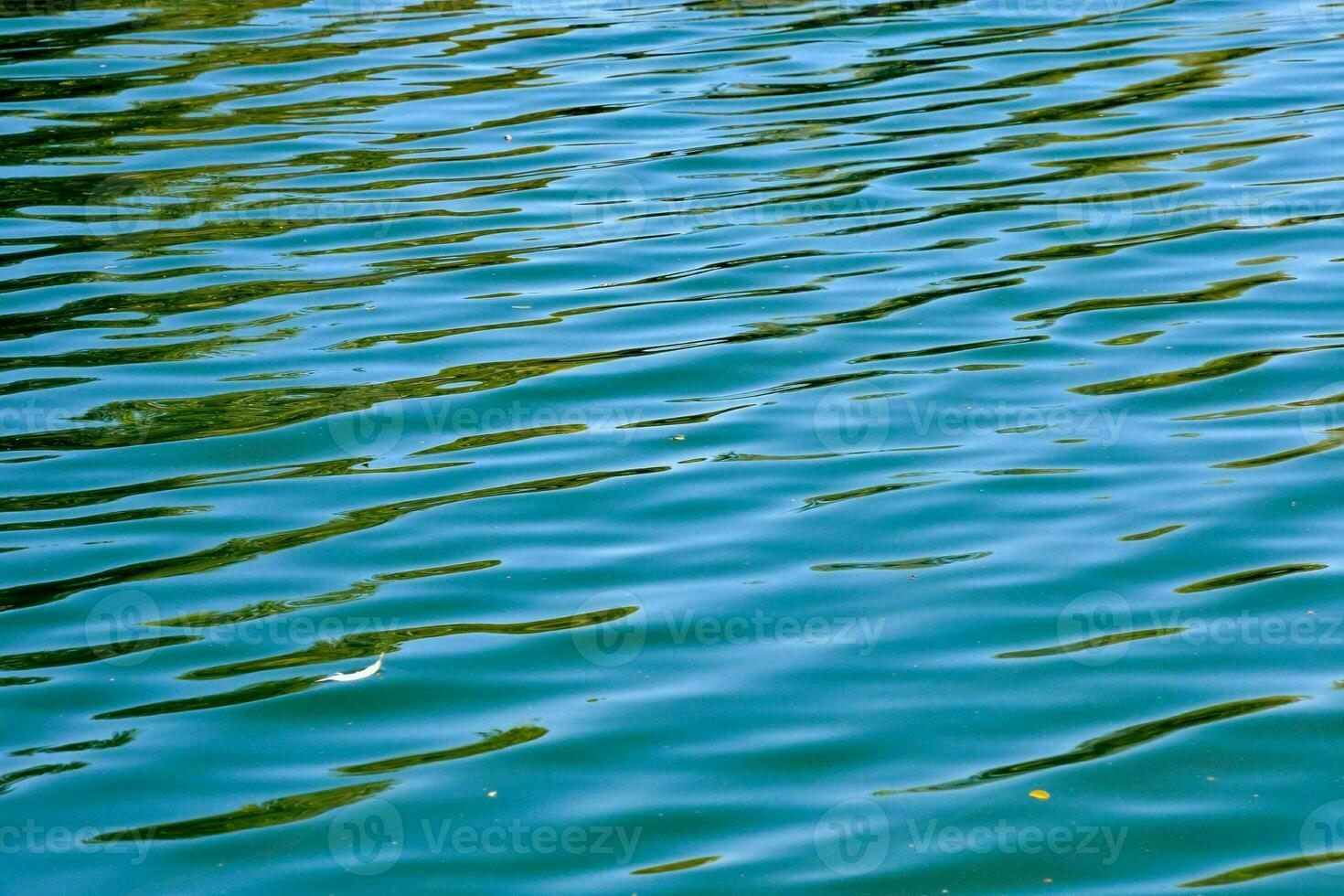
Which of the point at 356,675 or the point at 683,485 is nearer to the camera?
the point at 356,675


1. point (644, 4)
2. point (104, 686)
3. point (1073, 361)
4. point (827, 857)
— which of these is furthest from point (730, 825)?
point (644, 4)

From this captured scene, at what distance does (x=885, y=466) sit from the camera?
186 inches

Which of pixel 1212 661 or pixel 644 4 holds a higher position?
pixel 644 4

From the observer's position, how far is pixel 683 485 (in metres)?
4.71

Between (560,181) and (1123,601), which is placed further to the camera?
(560,181)

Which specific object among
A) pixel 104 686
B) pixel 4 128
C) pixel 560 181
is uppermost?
pixel 4 128

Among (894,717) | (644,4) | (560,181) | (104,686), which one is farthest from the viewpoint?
(644,4)

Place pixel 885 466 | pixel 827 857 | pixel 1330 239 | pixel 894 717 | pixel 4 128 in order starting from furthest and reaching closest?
1. pixel 4 128
2. pixel 1330 239
3. pixel 885 466
4. pixel 894 717
5. pixel 827 857

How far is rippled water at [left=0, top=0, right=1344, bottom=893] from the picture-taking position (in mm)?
3340

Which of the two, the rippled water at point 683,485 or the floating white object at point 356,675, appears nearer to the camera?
the rippled water at point 683,485

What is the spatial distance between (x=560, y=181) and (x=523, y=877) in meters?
4.77

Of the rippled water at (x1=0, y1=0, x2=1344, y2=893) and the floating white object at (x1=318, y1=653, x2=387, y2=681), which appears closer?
the rippled water at (x1=0, y1=0, x2=1344, y2=893)

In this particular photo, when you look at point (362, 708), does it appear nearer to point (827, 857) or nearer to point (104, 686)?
point (104, 686)

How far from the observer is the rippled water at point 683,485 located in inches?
131
